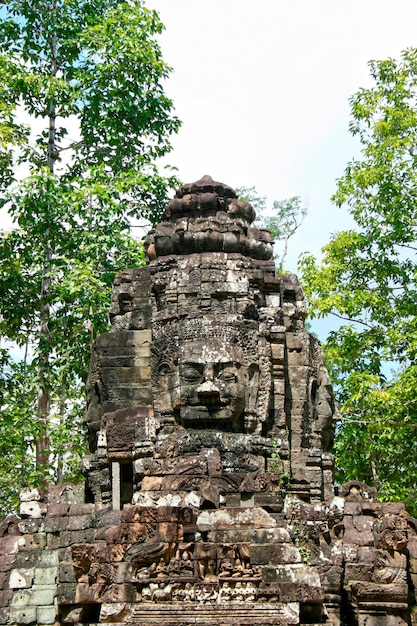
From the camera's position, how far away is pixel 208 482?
12.3 metres

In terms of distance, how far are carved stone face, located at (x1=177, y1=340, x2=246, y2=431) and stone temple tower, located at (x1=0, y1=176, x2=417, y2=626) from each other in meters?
0.02

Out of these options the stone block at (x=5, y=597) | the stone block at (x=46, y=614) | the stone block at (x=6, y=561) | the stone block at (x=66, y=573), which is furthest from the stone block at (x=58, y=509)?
the stone block at (x=66, y=573)

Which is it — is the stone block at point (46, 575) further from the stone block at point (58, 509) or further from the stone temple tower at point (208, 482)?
the stone block at point (58, 509)

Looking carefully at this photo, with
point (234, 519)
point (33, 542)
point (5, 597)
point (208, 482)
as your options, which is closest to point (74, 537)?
point (33, 542)

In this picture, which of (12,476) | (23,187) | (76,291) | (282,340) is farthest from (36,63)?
(282,340)

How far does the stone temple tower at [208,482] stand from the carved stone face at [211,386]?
0.02 metres

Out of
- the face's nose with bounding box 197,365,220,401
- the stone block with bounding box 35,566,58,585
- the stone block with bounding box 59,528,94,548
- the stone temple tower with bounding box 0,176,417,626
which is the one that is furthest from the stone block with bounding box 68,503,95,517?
the face's nose with bounding box 197,365,220,401

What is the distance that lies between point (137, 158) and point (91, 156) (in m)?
1.31

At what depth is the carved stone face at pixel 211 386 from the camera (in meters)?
13.5

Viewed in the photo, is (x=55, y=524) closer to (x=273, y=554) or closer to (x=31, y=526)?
(x=31, y=526)

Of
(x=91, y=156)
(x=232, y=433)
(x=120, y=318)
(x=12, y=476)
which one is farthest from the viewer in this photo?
(x=91, y=156)

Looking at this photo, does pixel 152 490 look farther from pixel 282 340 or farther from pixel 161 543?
pixel 282 340

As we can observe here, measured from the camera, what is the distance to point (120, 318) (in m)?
15.1

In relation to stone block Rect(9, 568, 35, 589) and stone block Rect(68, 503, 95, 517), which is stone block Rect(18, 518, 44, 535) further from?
stone block Rect(9, 568, 35, 589)
